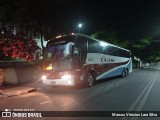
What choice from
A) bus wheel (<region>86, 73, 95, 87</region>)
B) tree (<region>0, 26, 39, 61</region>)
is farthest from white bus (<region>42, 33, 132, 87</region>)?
tree (<region>0, 26, 39, 61</region>)

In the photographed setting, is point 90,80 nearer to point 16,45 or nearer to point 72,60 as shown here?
point 72,60

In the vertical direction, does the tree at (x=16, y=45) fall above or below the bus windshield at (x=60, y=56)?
above

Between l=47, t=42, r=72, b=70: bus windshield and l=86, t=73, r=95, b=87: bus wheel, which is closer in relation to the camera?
l=47, t=42, r=72, b=70: bus windshield

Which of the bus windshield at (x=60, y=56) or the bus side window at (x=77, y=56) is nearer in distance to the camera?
the bus windshield at (x=60, y=56)

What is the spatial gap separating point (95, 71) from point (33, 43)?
7060 mm

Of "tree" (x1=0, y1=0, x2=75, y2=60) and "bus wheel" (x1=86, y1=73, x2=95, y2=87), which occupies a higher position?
"tree" (x1=0, y1=0, x2=75, y2=60)

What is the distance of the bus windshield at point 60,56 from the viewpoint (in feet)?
53.6

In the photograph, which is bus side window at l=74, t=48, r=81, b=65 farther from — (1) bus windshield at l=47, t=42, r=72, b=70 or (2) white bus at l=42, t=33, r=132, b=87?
(1) bus windshield at l=47, t=42, r=72, b=70

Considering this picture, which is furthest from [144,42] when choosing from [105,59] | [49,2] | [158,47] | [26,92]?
[26,92]

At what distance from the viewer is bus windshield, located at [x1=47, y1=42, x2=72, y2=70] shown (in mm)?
16328

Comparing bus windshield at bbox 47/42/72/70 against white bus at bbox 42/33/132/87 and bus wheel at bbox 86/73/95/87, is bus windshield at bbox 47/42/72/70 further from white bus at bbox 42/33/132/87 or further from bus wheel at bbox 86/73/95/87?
bus wheel at bbox 86/73/95/87

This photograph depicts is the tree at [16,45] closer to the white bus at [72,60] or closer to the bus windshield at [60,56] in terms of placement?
the white bus at [72,60]

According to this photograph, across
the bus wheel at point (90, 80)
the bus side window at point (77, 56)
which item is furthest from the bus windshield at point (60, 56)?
the bus wheel at point (90, 80)

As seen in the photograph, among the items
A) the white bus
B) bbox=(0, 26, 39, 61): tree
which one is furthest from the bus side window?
bbox=(0, 26, 39, 61): tree
